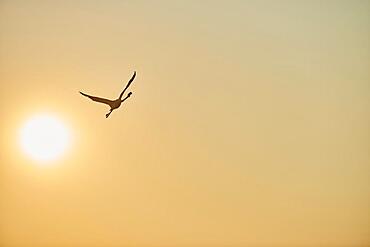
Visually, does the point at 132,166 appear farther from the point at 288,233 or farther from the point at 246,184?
the point at 288,233

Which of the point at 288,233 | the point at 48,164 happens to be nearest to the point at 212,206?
the point at 288,233

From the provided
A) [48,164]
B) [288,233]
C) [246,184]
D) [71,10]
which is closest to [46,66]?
[71,10]

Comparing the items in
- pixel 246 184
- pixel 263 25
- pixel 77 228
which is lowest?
pixel 77 228

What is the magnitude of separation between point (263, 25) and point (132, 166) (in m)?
0.90

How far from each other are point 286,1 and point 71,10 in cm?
102

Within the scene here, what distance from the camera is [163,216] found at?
8.18 ft

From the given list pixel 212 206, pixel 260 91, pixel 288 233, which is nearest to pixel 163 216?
pixel 212 206

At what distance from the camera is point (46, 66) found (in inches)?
100.0

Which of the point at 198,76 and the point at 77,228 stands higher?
the point at 198,76

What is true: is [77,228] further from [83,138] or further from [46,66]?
[46,66]

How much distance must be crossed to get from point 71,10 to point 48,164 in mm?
729

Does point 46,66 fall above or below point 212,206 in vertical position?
above

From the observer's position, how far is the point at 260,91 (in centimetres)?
254

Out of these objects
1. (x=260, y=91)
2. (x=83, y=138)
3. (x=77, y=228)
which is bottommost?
(x=77, y=228)
